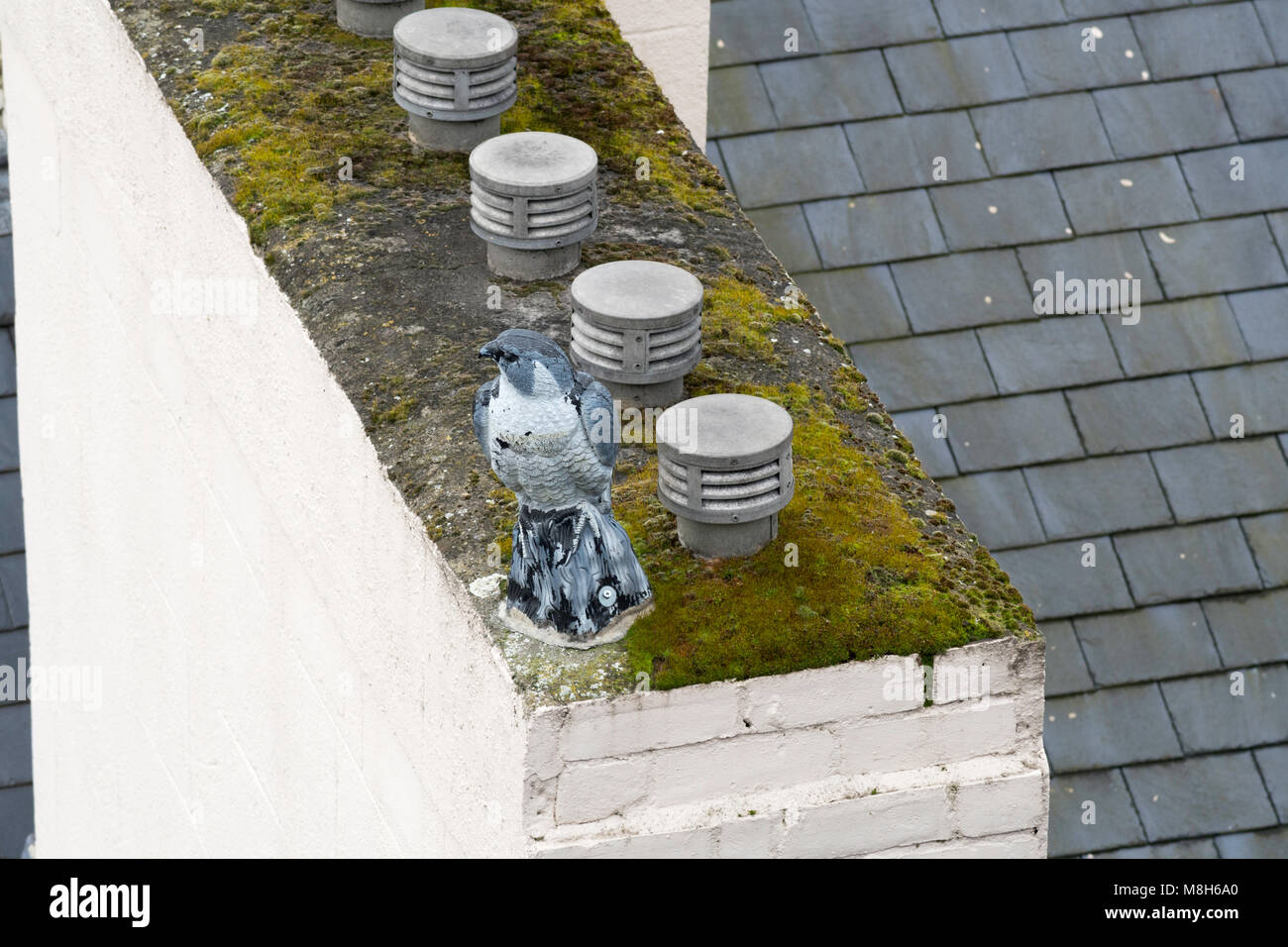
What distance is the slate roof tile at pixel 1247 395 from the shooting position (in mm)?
7305

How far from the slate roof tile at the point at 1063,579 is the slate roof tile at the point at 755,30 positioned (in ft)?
5.74

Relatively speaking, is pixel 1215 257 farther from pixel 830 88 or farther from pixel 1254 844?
pixel 1254 844

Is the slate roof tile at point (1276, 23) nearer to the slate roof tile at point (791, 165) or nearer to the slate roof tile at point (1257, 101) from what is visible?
the slate roof tile at point (1257, 101)

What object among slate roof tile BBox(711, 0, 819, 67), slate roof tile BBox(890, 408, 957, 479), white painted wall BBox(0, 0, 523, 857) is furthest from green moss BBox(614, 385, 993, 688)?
slate roof tile BBox(711, 0, 819, 67)

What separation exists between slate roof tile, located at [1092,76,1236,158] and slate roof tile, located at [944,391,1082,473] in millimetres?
924

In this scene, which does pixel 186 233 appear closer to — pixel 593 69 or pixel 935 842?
pixel 593 69

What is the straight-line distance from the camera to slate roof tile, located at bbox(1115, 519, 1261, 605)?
281 inches

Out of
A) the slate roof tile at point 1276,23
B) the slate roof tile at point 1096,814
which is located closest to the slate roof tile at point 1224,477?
the slate roof tile at point 1096,814

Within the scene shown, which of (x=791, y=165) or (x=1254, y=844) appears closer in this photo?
(x=1254, y=844)

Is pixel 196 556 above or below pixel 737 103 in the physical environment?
below

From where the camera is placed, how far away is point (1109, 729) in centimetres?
707

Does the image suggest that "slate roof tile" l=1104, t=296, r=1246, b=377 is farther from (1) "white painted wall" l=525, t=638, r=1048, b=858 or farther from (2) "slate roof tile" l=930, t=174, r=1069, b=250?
(1) "white painted wall" l=525, t=638, r=1048, b=858

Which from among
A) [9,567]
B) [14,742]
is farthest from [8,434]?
[14,742]

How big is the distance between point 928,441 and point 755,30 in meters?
1.43
